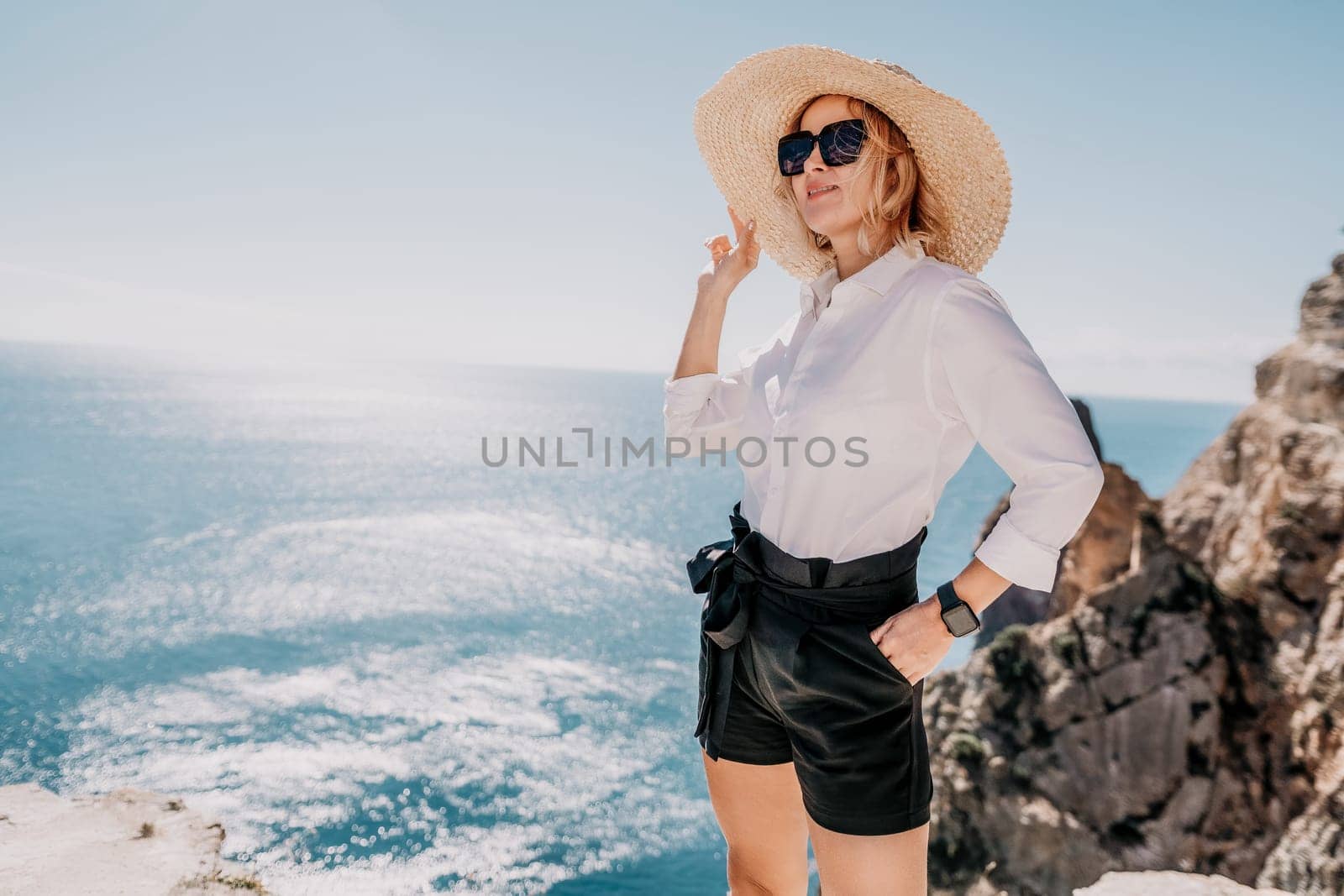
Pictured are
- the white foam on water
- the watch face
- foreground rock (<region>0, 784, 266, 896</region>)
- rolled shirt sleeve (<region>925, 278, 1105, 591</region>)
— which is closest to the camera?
rolled shirt sleeve (<region>925, 278, 1105, 591</region>)

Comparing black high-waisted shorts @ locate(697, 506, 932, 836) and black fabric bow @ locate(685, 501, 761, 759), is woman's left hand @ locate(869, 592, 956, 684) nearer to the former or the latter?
black high-waisted shorts @ locate(697, 506, 932, 836)

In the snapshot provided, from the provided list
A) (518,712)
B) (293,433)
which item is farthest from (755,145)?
(293,433)

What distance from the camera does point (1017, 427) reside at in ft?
5.39

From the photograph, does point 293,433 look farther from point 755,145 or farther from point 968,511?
point 755,145

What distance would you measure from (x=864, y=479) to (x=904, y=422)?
0.58 ft

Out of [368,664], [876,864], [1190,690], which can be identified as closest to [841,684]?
[876,864]

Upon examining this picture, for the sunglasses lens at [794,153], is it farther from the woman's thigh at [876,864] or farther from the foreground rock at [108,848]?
the foreground rock at [108,848]

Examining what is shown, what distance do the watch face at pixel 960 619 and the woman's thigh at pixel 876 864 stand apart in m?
0.51

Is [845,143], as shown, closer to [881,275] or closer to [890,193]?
[890,193]

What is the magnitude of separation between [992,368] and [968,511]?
10382 cm

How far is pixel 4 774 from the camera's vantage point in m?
32.0

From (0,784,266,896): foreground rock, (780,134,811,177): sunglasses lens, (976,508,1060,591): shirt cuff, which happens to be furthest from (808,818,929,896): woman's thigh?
(0,784,266,896): foreground rock

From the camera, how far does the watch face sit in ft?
5.62

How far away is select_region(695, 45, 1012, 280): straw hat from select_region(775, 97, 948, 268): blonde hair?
0.09ft
